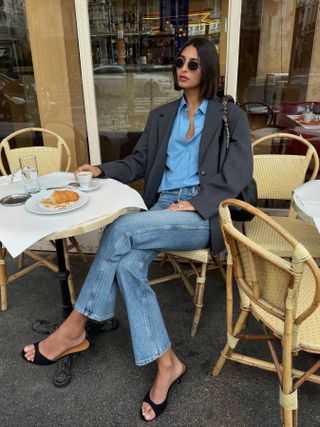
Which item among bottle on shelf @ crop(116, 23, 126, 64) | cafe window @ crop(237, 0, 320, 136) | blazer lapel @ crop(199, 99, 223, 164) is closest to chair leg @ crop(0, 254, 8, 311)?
blazer lapel @ crop(199, 99, 223, 164)

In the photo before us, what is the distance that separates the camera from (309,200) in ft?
5.16

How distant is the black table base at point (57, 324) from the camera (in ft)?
5.35

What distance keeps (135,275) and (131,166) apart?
2.43 feet

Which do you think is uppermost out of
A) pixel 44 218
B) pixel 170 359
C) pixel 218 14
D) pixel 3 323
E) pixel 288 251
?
pixel 218 14

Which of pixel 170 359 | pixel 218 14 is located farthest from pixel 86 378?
pixel 218 14

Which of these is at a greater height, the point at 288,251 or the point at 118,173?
the point at 118,173

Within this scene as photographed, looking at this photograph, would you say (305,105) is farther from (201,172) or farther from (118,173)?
(118,173)

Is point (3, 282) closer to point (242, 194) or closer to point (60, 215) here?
point (60, 215)

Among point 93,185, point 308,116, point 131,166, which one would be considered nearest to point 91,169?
point 93,185

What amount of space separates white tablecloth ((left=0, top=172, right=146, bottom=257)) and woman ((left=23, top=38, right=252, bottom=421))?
9 cm

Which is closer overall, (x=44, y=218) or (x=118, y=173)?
(x=44, y=218)

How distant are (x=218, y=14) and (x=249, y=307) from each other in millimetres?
2290

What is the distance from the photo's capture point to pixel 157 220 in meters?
1.53

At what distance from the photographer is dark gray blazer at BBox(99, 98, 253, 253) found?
167 centimetres
